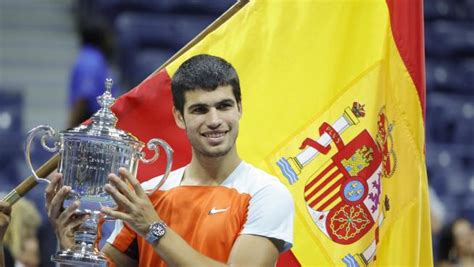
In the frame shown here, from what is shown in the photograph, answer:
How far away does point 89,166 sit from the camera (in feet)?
11.1

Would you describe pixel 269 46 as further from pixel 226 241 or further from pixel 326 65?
pixel 226 241

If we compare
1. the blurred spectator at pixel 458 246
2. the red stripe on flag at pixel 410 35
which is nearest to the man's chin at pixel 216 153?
the red stripe on flag at pixel 410 35

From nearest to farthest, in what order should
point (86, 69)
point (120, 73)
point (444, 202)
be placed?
point (86, 69) → point (444, 202) → point (120, 73)

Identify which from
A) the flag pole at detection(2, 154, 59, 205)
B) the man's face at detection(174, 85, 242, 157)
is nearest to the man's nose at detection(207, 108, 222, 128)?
the man's face at detection(174, 85, 242, 157)

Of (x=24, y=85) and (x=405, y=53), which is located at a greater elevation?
(x=24, y=85)

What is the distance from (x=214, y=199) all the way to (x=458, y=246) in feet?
12.1

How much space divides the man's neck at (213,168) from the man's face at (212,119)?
0.06m

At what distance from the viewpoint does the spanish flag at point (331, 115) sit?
4.08 metres

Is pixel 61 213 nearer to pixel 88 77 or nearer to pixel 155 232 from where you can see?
pixel 155 232

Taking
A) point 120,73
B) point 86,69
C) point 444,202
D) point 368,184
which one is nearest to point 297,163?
point 368,184

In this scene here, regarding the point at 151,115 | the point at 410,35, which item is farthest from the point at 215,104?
the point at 410,35

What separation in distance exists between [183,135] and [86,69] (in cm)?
313

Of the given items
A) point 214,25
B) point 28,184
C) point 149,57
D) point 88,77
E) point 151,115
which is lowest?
point 28,184

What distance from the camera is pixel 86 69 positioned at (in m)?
7.23
